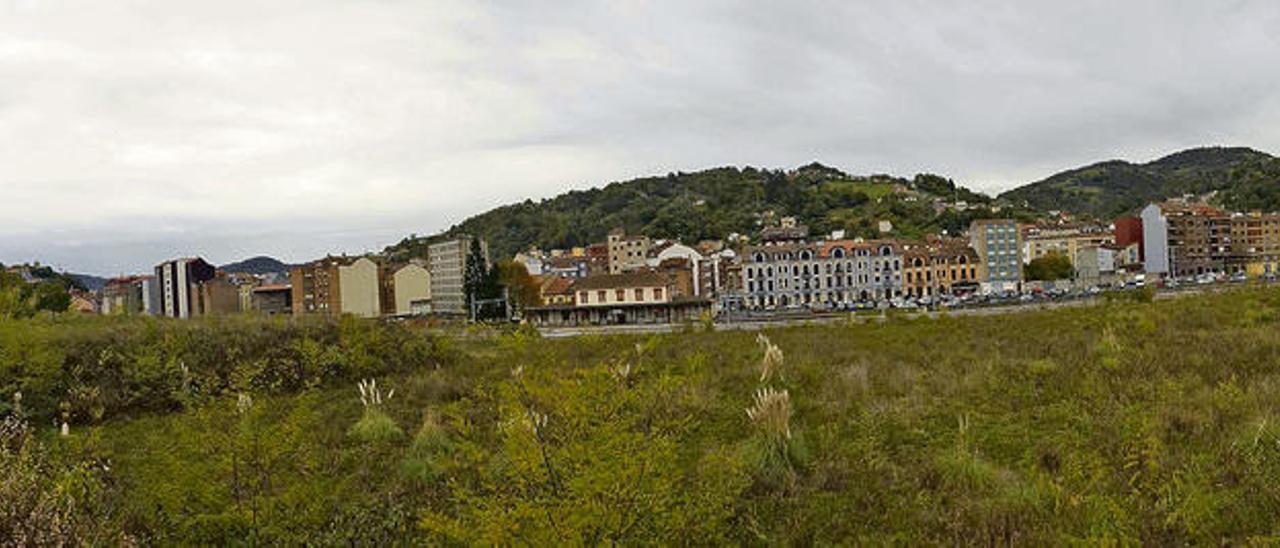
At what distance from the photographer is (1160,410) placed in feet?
33.2

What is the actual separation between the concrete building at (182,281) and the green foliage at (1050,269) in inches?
4273

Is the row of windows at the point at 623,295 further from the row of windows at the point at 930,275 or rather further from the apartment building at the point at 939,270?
the row of windows at the point at 930,275

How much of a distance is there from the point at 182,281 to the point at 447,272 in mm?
38074

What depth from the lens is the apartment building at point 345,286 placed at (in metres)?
104

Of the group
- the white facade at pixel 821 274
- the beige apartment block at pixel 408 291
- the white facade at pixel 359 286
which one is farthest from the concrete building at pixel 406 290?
the white facade at pixel 821 274

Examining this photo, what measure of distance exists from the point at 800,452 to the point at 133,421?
13.0 metres

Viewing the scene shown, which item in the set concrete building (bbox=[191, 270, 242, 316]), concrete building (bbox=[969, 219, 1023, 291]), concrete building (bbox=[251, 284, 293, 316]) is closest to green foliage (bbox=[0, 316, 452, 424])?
concrete building (bbox=[969, 219, 1023, 291])

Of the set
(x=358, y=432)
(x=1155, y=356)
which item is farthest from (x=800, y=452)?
(x=1155, y=356)

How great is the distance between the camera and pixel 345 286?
10438cm

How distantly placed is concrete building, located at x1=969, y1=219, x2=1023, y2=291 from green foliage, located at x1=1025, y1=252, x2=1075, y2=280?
4481 millimetres

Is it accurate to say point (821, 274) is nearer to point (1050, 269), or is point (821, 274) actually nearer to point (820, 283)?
point (820, 283)

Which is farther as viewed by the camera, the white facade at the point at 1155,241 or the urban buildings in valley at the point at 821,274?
the white facade at the point at 1155,241

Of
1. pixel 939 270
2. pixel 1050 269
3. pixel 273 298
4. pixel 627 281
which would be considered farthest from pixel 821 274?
pixel 273 298

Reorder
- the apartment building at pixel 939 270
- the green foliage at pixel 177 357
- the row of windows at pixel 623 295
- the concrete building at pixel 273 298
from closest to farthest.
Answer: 1. the green foliage at pixel 177 357
2. the row of windows at pixel 623 295
3. the apartment building at pixel 939 270
4. the concrete building at pixel 273 298
